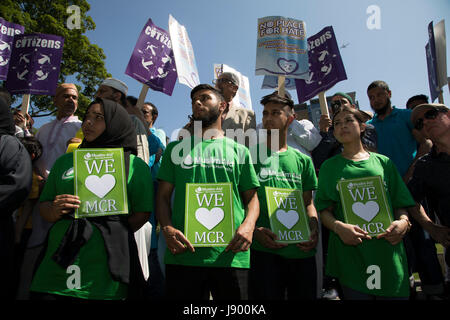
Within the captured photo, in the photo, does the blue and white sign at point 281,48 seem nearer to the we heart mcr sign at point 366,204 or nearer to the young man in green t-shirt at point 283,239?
the young man in green t-shirt at point 283,239

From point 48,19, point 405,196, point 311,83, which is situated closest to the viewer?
point 405,196

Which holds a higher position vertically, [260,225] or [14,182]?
[14,182]

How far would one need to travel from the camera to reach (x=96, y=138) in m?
2.40

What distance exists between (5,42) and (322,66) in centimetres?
543

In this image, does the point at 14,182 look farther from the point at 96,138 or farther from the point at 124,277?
the point at 124,277

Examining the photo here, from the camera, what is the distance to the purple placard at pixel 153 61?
4777 millimetres

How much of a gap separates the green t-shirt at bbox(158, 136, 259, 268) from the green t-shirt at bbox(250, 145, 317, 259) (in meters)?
0.33

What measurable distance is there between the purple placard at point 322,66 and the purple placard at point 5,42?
16.4ft

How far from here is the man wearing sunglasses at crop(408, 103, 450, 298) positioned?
2.60 m

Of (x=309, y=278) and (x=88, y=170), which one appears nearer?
(x=88, y=170)

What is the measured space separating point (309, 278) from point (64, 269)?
1764mm

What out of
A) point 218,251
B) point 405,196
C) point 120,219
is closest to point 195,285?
point 218,251

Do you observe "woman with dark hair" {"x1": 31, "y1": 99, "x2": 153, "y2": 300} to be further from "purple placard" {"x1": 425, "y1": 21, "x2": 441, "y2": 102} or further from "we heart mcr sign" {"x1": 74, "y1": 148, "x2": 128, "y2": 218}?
"purple placard" {"x1": 425, "y1": 21, "x2": 441, "y2": 102}
